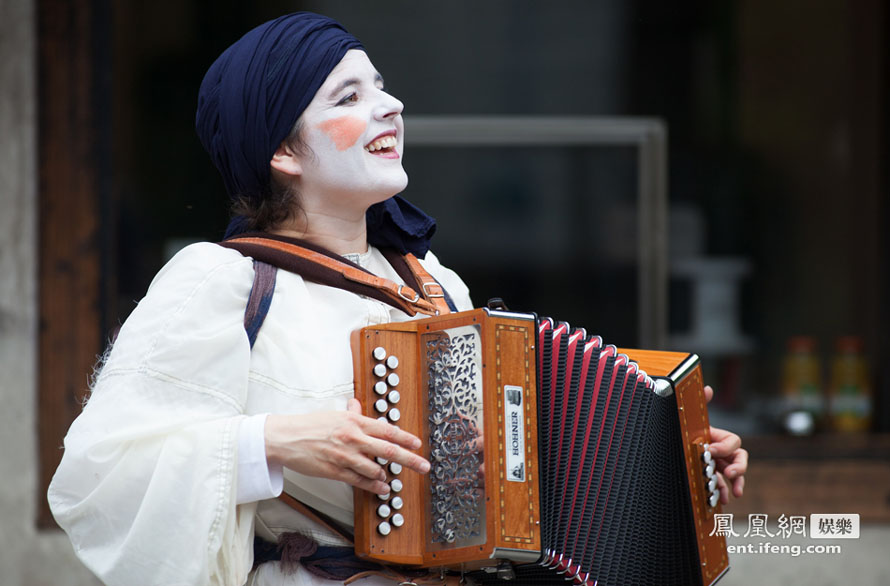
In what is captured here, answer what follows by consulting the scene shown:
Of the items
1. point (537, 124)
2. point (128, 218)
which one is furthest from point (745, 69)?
point (128, 218)

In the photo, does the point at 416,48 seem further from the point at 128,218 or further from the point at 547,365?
the point at 547,365

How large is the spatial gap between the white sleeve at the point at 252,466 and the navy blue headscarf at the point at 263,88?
21.0 inches

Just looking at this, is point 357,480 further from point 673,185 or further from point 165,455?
point 673,185

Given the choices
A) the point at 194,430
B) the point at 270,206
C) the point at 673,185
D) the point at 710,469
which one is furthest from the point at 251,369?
the point at 673,185

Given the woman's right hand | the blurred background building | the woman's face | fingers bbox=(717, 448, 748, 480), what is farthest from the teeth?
the blurred background building

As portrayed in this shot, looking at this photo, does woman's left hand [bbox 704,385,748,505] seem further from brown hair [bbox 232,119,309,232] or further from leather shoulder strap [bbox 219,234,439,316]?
brown hair [bbox 232,119,309,232]

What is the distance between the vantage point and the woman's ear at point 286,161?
2.03 m

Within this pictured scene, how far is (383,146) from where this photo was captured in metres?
2.05

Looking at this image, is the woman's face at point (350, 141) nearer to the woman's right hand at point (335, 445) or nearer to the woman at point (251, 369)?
the woman at point (251, 369)

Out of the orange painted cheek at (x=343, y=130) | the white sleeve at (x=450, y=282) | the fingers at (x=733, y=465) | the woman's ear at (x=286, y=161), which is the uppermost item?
the orange painted cheek at (x=343, y=130)

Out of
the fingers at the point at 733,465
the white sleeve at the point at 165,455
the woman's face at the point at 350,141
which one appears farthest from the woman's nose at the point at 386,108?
the fingers at the point at 733,465

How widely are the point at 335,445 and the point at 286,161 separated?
1.89 ft

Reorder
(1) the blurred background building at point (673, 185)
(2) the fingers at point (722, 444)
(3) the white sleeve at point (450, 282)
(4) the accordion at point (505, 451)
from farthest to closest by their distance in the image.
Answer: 1. (1) the blurred background building at point (673, 185)
2. (3) the white sleeve at point (450, 282)
3. (2) the fingers at point (722, 444)
4. (4) the accordion at point (505, 451)

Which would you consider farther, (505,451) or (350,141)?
(350,141)
